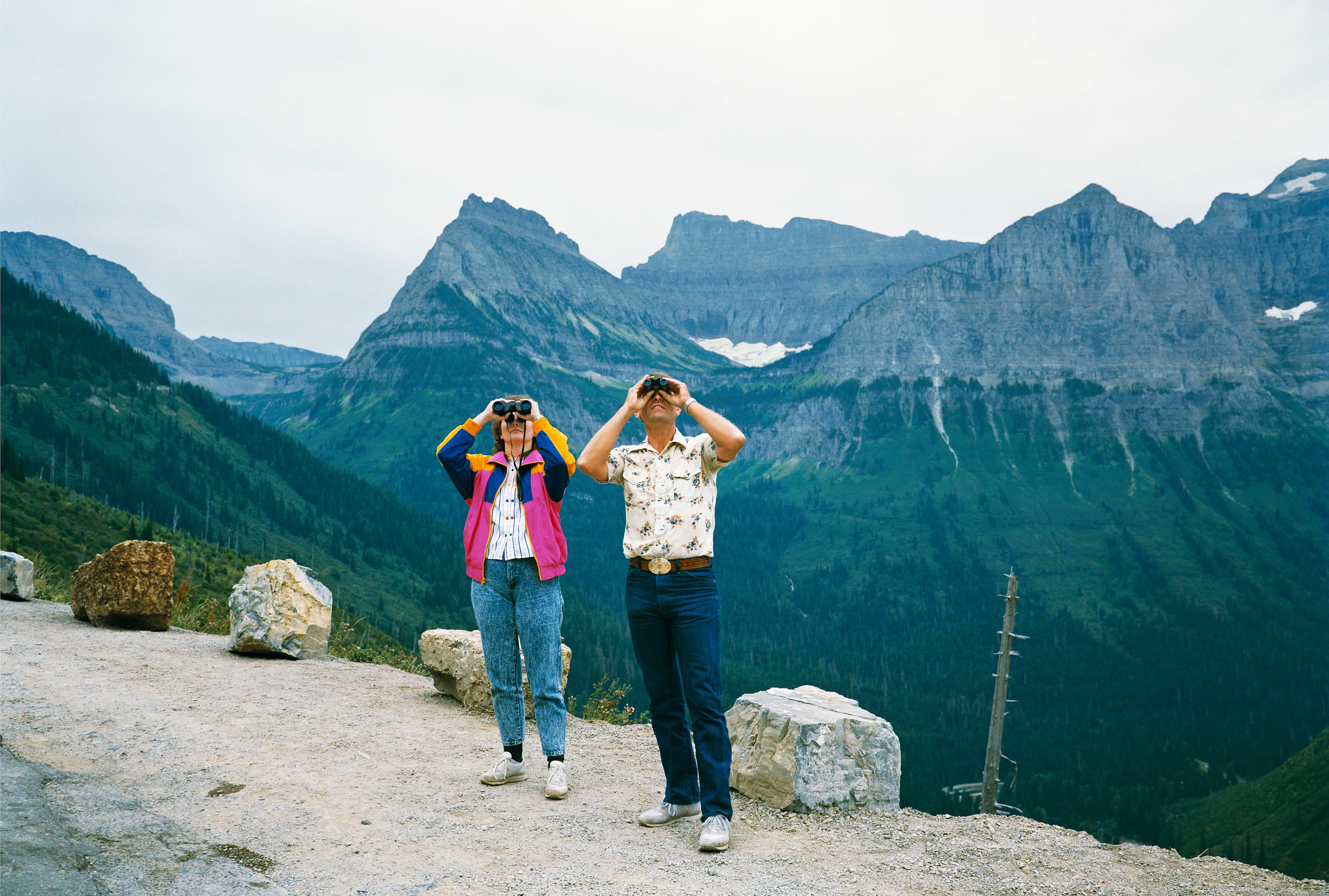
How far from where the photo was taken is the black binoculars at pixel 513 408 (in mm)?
6828

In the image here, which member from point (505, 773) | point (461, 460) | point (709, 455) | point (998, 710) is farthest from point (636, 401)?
point (998, 710)

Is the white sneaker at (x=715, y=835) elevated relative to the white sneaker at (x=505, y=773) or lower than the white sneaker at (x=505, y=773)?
elevated

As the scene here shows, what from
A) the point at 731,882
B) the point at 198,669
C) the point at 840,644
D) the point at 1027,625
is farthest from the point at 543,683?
the point at 1027,625

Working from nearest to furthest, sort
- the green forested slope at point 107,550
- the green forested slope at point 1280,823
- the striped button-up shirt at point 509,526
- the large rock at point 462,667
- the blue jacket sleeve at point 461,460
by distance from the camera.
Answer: the striped button-up shirt at point 509,526 → the blue jacket sleeve at point 461,460 → the large rock at point 462,667 → the green forested slope at point 107,550 → the green forested slope at point 1280,823

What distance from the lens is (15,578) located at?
14836mm

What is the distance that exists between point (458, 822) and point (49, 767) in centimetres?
329

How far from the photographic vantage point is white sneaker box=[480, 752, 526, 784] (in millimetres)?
7070

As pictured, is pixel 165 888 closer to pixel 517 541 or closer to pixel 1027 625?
pixel 517 541

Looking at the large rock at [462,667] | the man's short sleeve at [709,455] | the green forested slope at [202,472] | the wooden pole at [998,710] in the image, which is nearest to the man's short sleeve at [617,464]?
the man's short sleeve at [709,455]

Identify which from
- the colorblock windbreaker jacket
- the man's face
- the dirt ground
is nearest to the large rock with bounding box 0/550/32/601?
the dirt ground

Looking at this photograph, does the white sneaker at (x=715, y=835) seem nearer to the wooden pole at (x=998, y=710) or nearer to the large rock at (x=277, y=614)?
the large rock at (x=277, y=614)

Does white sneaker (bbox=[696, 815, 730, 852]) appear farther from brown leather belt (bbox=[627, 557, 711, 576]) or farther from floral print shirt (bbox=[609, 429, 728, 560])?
floral print shirt (bbox=[609, 429, 728, 560])

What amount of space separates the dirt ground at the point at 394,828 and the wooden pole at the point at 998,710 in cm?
1437

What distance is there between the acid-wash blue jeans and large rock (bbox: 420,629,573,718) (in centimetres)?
257
